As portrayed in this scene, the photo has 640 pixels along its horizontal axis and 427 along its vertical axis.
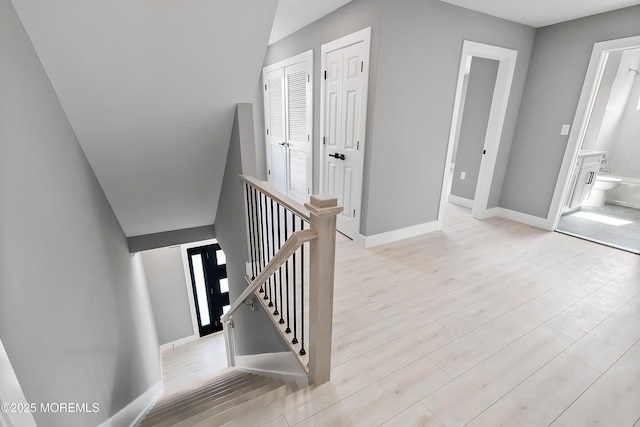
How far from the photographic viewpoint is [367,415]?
135 cm

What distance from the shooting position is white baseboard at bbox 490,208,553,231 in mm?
3617

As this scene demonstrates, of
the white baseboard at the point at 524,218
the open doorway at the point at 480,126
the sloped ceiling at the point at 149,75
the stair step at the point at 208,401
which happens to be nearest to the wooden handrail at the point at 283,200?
the sloped ceiling at the point at 149,75

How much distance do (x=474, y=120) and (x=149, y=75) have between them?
4.01 metres

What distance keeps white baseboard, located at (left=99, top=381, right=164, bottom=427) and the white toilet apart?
6576 millimetres

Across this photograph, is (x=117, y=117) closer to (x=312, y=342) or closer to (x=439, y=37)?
(x=312, y=342)

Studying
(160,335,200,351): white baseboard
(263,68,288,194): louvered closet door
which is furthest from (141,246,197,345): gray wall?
(263,68,288,194): louvered closet door

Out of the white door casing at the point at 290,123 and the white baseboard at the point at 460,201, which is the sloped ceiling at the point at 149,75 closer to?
the white door casing at the point at 290,123

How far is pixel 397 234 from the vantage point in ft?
10.6

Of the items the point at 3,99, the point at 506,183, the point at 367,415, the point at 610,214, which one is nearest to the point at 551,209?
the point at 506,183

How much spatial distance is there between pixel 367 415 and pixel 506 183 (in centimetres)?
383

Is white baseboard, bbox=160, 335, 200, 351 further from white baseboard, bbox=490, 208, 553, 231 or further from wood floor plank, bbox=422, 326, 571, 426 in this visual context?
white baseboard, bbox=490, 208, 553, 231

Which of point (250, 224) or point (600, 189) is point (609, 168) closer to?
point (600, 189)

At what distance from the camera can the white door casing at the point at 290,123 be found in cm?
383

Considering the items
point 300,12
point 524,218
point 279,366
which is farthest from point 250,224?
point 524,218
